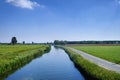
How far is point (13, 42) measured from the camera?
633 feet

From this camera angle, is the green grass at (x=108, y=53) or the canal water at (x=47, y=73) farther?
the green grass at (x=108, y=53)

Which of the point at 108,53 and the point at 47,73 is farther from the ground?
the point at 108,53

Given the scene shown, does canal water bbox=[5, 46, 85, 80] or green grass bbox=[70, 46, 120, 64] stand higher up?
green grass bbox=[70, 46, 120, 64]

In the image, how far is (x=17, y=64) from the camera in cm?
3572

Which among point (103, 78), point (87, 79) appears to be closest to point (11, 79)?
point (87, 79)

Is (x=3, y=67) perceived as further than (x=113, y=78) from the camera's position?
Yes

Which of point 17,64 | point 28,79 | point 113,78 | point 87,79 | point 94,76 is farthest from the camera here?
point 17,64

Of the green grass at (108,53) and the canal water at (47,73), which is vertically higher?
the green grass at (108,53)

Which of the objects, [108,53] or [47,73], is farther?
[108,53]

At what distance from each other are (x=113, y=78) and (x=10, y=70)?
18179mm

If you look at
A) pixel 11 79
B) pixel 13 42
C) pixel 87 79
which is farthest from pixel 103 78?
pixel 13 42

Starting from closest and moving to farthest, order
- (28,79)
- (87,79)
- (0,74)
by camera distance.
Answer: (87,79), (28,79), (0,74)

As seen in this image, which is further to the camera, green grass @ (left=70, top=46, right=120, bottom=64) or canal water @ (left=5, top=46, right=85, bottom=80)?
green grass @ (left=70, top=46, right=120, bottom=64)

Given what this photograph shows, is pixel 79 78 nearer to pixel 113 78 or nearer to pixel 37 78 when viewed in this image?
pixel 37 78
